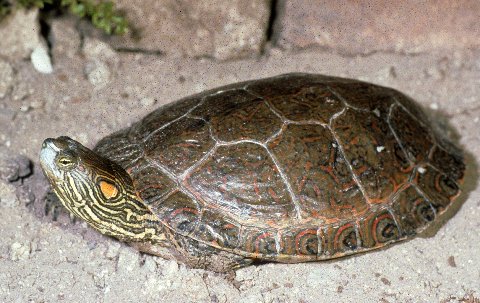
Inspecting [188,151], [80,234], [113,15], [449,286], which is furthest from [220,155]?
[113,15]

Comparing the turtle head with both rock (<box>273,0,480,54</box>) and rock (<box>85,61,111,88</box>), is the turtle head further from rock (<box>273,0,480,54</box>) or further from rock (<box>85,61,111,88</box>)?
rock (<box>273,0,480,54</box>)

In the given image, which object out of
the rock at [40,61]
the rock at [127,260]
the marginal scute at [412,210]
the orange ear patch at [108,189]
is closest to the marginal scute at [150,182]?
the orange ear patch at [108,189]

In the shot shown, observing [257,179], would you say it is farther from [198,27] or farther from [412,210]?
[198,27]

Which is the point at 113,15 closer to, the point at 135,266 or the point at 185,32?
the point at 185,32

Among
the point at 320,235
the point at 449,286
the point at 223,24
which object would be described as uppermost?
the point at 223,24

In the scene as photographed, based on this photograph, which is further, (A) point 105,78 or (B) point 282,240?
(A) point 105,78

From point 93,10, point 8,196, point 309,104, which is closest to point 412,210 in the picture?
point 309,104

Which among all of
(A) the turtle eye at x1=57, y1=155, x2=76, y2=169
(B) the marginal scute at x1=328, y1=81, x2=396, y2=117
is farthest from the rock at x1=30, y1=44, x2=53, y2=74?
(B) the marginal scute at x1=328, y1=81, x2=396, y2=117
